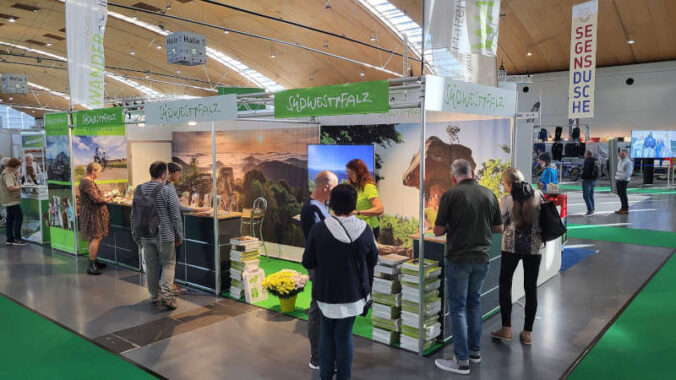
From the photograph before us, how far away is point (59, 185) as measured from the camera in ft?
Result: 23.1

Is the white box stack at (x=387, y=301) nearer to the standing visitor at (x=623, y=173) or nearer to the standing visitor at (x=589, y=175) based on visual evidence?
the standing visitor at (x=589, y=175)

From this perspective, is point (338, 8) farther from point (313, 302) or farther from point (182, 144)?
point (313, 302)

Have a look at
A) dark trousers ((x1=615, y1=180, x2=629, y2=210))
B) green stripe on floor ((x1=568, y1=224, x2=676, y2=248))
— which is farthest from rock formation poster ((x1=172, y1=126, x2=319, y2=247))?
dark trousers ((x1=615, y1=180, x2=629, y2=210))

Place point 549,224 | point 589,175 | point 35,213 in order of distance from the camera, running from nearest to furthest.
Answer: point 549,224, point 35,213, point 589,175

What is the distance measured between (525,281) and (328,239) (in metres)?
1.96

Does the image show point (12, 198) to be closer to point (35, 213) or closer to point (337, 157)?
point (35, 213)

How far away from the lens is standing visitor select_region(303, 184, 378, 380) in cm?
261

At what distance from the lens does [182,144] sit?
25.2 feet

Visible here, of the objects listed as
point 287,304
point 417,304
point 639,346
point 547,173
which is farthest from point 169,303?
point 547,173

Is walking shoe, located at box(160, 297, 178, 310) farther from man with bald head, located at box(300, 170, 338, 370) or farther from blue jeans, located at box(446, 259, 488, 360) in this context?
blue jeans, located at box(446, 259, 488, 360)

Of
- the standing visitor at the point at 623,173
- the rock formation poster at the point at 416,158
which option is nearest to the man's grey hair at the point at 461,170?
the rock formation poster at the point at 416,158

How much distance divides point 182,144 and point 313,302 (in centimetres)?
513

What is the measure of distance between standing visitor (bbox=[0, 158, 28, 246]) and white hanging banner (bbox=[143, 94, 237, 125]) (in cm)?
358

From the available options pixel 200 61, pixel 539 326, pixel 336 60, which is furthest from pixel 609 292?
pixel 336 60
